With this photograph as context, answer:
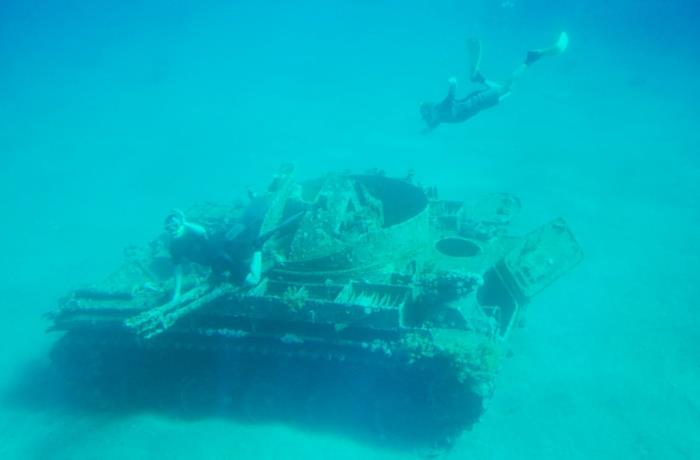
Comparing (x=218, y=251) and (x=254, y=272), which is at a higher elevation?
(x=218, y=251)

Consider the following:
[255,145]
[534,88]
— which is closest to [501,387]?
[255,145]

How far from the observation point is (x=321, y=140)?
1177 inches

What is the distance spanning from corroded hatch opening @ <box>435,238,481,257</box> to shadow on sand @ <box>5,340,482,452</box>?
2.59 metres

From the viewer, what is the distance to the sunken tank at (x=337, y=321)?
6.76m

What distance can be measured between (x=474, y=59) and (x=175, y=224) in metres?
7.58

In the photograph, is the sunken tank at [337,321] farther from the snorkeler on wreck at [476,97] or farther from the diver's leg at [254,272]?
the snorkeler on wreck at [476,97]

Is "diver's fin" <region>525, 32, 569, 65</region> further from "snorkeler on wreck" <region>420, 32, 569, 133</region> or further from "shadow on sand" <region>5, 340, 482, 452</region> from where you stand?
"shadow on sand" <region>5, 340, 482, 452</region>

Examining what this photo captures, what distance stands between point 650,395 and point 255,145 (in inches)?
1080

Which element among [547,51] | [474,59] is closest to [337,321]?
[474,59]

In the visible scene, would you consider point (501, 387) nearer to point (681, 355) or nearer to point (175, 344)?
point (681, 355)

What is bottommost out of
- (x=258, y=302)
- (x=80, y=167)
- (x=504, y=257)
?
(x=504, y=257)

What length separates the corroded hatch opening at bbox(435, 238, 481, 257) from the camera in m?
8.55

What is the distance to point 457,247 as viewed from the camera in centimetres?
871

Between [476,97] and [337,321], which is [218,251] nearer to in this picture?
[337,321]
